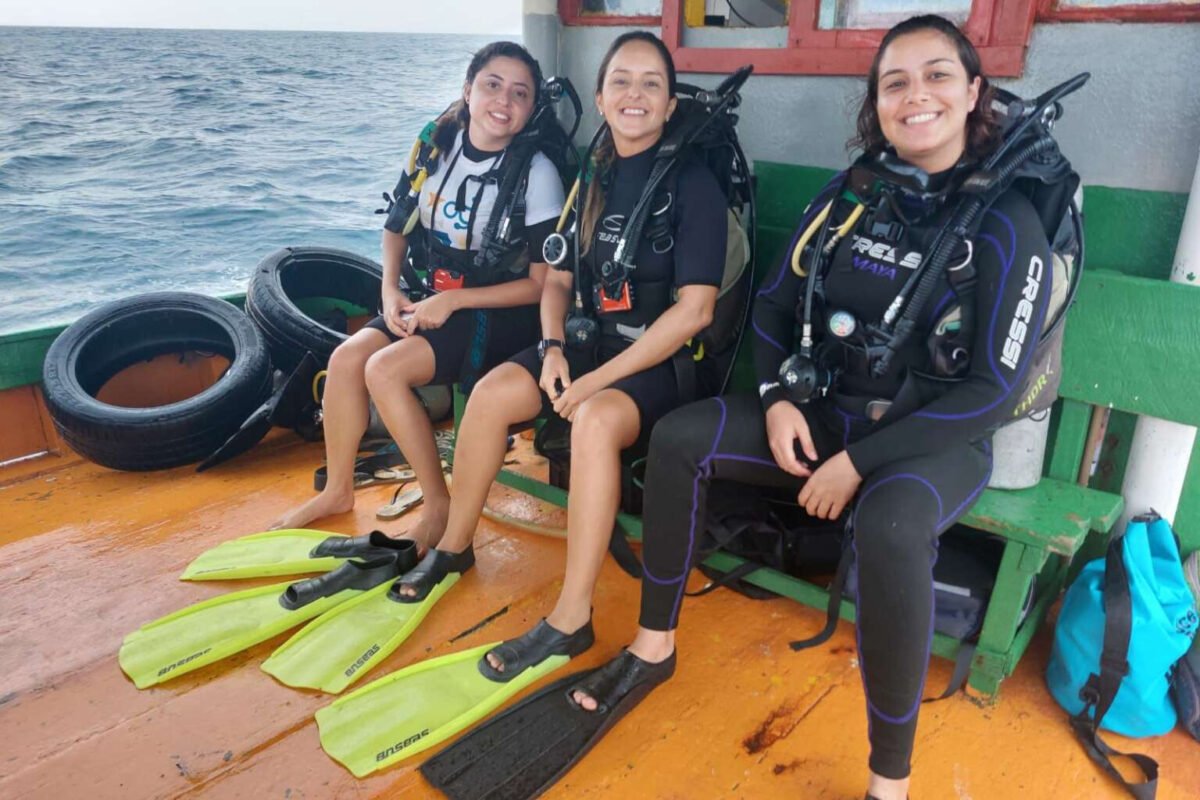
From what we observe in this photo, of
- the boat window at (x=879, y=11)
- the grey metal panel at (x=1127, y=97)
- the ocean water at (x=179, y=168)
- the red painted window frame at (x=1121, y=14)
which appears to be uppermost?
the boat window at (x=879, y=11)

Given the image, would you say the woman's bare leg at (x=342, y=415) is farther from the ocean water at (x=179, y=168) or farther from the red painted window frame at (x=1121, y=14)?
the ocean water at (x=179, y=168)

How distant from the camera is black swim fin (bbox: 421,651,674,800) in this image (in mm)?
1757

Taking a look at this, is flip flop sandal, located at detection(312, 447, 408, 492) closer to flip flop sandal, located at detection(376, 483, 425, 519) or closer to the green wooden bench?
flip flop sandal, located at detection(376, 483, 425, 519)

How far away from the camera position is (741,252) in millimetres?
2285

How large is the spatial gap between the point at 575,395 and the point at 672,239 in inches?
20.3

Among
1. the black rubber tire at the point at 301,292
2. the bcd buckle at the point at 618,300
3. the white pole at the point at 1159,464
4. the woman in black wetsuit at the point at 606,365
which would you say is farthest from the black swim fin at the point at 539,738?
the black rubber tire at the point at 301,292

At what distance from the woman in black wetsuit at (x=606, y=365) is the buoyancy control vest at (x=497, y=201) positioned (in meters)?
0.26

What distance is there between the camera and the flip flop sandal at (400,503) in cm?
293

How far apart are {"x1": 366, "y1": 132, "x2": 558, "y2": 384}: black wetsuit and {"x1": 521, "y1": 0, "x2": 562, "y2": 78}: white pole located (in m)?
0.77

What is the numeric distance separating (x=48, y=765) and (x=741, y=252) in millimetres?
2094

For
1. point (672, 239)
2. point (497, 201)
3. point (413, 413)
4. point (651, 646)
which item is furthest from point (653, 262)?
point (651, 646)

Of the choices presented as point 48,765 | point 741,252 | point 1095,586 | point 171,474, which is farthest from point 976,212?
point 171,474

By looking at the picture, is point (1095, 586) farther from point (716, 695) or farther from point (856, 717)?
point (716, 695)

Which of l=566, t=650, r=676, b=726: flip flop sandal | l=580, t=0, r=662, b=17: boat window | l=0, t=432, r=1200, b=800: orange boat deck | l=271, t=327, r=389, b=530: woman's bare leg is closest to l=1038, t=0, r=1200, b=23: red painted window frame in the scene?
l=580, t=0, r=662, b=17: boat window
